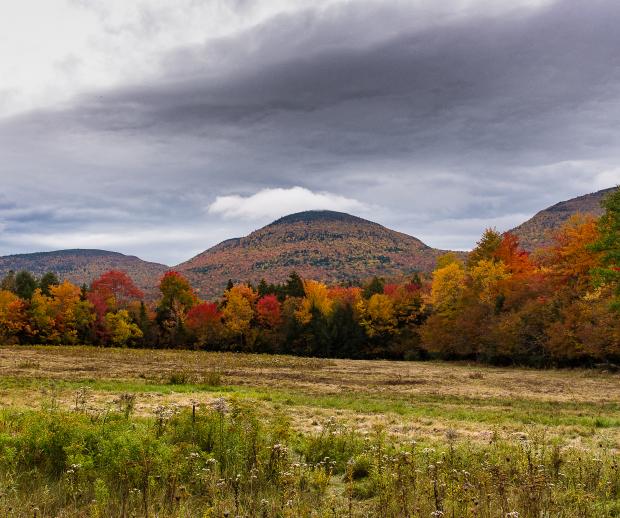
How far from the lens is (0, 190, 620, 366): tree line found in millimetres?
49344

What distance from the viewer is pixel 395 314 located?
7712 cm

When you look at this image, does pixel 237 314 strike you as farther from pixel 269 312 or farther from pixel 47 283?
pixel 47 283

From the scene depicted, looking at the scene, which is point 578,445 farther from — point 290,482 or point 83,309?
point 83,309

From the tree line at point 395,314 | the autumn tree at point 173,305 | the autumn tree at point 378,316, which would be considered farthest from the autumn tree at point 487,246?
the autumn tree at point 173,305

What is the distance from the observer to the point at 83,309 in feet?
252

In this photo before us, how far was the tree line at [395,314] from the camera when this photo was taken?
49.3 metres

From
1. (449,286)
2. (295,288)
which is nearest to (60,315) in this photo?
(295,288)

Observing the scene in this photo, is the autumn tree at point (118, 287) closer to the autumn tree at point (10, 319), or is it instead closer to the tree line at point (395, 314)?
the tree line at point (395, 314)

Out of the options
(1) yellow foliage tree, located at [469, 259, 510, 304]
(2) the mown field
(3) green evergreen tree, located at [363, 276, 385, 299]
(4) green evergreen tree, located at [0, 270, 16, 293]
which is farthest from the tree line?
(2) the mown field

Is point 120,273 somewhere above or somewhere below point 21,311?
above

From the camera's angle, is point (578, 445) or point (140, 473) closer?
point (140, 473)

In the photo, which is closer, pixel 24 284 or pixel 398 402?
pixel 398 402

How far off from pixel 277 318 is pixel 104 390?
61861 mm

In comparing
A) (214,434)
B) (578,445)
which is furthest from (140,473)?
(578,445)
